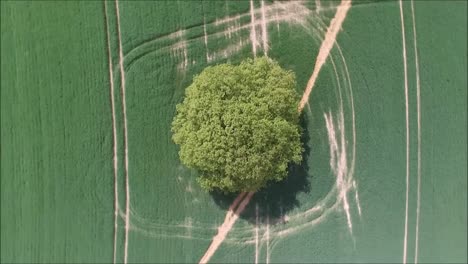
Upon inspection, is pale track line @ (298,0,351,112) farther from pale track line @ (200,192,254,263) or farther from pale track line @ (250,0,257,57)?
pale track line @ (200,192,254,263)

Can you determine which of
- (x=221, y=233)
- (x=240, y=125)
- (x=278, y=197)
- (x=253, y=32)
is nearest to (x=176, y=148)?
(x=240, y=125)

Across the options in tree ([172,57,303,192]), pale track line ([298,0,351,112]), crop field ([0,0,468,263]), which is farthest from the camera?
pale track line ([298,0,351,112])

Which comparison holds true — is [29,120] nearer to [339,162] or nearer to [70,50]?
[70,50]

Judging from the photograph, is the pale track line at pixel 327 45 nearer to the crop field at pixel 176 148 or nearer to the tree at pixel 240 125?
the crop field at pixel 176 148

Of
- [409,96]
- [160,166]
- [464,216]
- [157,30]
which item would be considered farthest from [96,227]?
[464,216]

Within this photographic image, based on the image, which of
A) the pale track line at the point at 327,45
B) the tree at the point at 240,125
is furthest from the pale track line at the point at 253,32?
the pale track line at the point at 327,45

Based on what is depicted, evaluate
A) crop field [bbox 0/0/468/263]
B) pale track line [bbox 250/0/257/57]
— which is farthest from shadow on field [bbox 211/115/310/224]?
pale track line [bbox 250/0/257/57]

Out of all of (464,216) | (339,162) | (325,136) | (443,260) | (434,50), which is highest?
(434,50)
